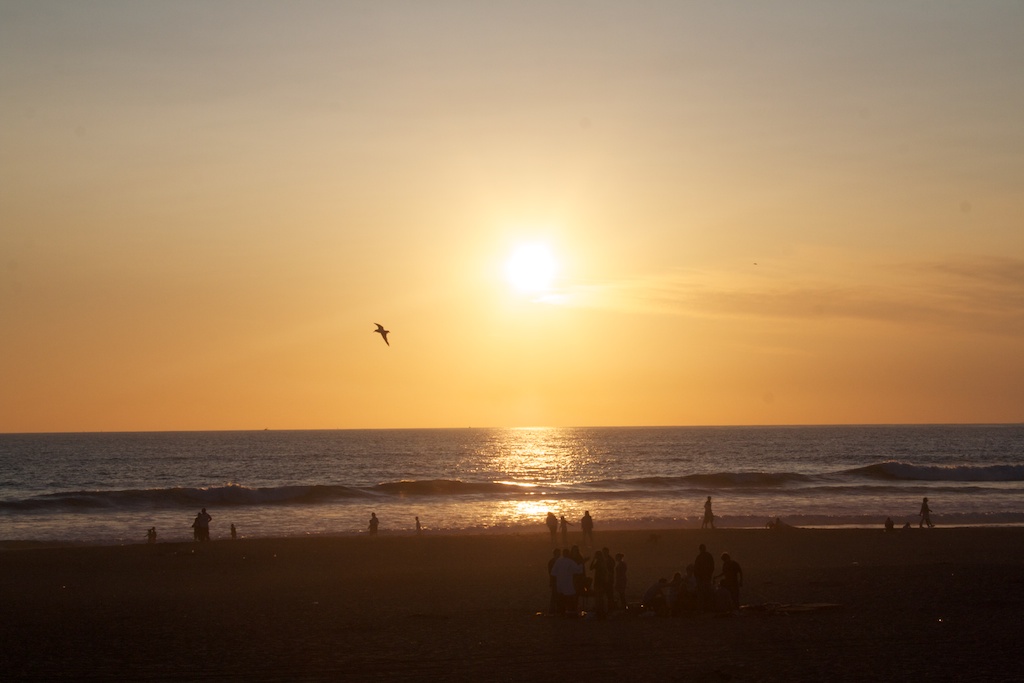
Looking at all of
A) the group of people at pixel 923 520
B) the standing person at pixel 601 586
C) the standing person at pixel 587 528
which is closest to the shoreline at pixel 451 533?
the group of people at pixel 923 520

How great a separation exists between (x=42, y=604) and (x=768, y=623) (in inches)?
611

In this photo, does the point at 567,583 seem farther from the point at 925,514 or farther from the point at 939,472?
the point at 939,472

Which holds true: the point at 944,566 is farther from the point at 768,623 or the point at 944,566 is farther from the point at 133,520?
the point at 133,520

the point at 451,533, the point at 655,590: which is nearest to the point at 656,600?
the point at 655,590

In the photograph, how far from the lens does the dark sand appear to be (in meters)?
13.1

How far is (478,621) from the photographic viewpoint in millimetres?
16812

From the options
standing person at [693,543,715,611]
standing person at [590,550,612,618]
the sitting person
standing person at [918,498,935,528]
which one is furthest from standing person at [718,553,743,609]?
standing person at [918,498,935,528]

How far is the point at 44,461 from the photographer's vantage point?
11419 centimetres

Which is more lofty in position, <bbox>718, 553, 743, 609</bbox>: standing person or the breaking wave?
the breaking wave

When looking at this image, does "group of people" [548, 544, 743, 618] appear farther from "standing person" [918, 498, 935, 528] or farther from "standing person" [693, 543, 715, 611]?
"standing person" [918, 498, 935, 528]

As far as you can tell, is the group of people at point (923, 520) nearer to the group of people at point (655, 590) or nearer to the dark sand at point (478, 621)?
the dark sand at point (478, 621)

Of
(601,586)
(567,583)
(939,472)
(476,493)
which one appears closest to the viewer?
(601,586)

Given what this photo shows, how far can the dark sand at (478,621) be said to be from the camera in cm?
1306

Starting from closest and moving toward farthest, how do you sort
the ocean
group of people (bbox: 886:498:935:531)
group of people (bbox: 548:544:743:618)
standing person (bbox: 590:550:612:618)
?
standing person (bbox: 590:550:612:618) → group of people (bbox: 548:544:743:618) → group of people (bbox: 886:498:935:531) → the ocean
